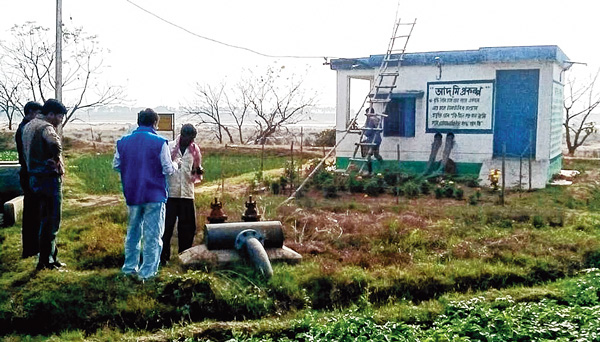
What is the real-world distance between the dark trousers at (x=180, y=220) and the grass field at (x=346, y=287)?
0.46 metres

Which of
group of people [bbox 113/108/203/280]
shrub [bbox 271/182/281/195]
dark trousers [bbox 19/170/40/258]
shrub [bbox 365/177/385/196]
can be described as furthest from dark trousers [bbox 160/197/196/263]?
shrub [bbox 365/177/385/196]

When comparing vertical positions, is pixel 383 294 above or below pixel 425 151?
below

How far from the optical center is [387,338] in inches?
203

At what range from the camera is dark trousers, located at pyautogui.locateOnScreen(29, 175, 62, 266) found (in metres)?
6.57

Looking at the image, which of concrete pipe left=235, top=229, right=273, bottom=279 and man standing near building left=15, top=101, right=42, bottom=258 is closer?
concrete pipe left=235, top=229, right=273, bottom=279

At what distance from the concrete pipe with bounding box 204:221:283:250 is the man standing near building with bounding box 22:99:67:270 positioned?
5.22 feet

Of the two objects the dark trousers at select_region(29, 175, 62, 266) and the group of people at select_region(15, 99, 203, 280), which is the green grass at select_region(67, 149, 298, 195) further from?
the dark trousers at select_region(29, 175, 62, 266)

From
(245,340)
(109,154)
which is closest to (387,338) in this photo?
(245,340)

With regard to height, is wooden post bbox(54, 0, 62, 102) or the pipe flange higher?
wooden post bbox(54, 0, 62, 102)

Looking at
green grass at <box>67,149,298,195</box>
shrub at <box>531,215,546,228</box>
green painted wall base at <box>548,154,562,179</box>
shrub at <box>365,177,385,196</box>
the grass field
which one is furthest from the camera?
green painted wall base at <box>548,154,562,179</box>

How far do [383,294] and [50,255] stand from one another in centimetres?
344

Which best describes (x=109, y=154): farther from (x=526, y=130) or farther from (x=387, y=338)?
(x=387, y=338)

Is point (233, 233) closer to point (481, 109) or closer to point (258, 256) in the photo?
point (258, 256)

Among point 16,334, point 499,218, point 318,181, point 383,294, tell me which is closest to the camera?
point 16,334
